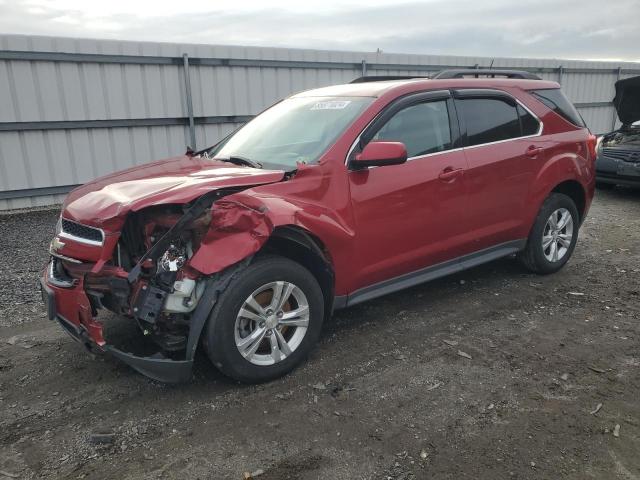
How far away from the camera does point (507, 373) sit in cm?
336

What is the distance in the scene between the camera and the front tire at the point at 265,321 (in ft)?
9.80

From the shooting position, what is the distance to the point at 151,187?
312cm

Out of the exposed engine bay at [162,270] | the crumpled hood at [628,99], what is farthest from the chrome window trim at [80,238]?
the crumpled hood at [628,99]

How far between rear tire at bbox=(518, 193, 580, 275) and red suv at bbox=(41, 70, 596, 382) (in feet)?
0.06

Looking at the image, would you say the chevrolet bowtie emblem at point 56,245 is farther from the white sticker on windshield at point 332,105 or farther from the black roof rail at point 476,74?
the black roof rail at point 476,74

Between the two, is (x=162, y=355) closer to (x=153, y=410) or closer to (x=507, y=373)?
(x=153, y=410)

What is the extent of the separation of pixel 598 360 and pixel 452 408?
1255mm

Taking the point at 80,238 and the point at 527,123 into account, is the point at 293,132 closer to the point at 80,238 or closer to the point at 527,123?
the point at 80,238

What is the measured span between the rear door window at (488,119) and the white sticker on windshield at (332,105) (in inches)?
39.6

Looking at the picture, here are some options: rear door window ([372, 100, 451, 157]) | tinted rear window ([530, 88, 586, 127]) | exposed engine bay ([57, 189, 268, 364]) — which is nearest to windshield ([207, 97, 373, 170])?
rear door window ([372, 100, 451, 157])

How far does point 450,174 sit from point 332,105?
1.07 meters

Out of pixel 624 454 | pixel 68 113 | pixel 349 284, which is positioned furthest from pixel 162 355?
pixel 68 113

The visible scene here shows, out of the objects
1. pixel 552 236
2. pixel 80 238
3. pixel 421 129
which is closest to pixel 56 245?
pixel 80 238

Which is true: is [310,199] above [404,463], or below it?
above
